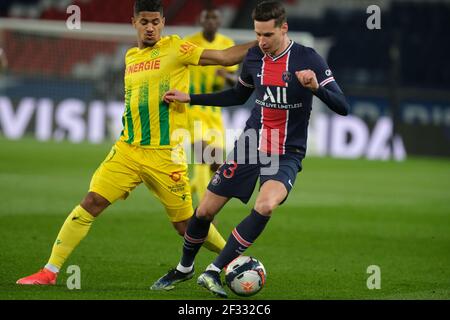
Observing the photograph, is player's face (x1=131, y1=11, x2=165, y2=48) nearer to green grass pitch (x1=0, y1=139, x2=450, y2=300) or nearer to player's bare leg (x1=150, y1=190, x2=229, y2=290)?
player's bare leg (x1=150, y1=190, x2=229, y2=290)

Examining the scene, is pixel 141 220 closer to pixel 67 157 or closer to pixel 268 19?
pixel 268 19

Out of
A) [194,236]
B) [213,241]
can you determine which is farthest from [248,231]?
[213,241]

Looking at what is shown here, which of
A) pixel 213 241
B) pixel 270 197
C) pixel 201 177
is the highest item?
pixel 270 197

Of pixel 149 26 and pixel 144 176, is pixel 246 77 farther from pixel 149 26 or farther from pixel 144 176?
pixel 144 176

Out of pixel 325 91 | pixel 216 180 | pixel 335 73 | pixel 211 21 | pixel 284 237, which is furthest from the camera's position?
pixel 335 73

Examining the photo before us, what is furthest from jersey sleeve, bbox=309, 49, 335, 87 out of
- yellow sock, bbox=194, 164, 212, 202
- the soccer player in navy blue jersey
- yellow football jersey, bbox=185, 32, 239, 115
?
yellow football jersey, bbox=185, 32, 239, 115

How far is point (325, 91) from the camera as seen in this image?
685cm

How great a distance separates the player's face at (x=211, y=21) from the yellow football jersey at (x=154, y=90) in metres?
4.50

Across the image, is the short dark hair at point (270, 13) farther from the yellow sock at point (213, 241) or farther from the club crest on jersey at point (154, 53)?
the yellow sock at point (213, 241)

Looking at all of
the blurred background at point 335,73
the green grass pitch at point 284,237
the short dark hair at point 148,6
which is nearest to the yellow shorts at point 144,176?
the green grass pitch at point 284,237

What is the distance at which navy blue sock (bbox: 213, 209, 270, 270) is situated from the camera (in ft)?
23.0

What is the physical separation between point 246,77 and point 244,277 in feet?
5.04

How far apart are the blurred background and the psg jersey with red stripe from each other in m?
13.4

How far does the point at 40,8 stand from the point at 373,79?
982cm
